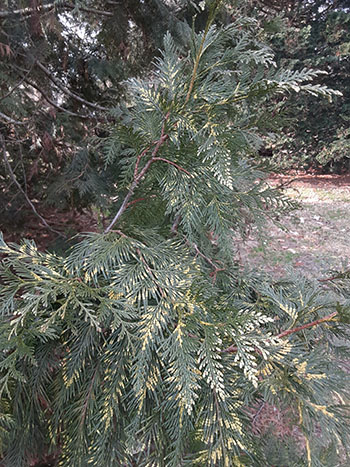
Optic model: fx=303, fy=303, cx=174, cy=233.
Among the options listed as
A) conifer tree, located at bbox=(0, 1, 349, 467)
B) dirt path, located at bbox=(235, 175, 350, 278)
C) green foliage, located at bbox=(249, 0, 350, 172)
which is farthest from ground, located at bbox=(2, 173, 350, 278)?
green foliage, located at bbox=(249, 0, 350, 172)

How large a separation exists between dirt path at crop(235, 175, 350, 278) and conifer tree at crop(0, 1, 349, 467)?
2331mm

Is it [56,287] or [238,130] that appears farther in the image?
[238,130]

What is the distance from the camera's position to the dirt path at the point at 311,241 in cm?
423

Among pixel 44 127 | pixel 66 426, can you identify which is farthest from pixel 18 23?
pixel 66 426

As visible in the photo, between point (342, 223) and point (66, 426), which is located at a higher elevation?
point (66, 426)

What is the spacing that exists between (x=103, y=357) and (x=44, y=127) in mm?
2018

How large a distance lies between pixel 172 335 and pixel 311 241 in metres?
4.93

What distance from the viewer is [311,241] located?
5043 mm

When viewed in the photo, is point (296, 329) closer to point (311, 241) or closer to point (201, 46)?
point (201, 46)

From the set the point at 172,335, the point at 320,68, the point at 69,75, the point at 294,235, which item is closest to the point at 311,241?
the point at 294,235

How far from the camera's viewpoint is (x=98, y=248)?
2.60ft

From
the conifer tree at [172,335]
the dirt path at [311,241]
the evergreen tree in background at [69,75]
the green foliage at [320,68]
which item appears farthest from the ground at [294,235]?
the green foliage at [320,68]

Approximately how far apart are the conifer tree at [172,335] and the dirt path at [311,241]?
233 cm

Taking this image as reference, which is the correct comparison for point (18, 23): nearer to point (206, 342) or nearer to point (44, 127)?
point (44, 127)
